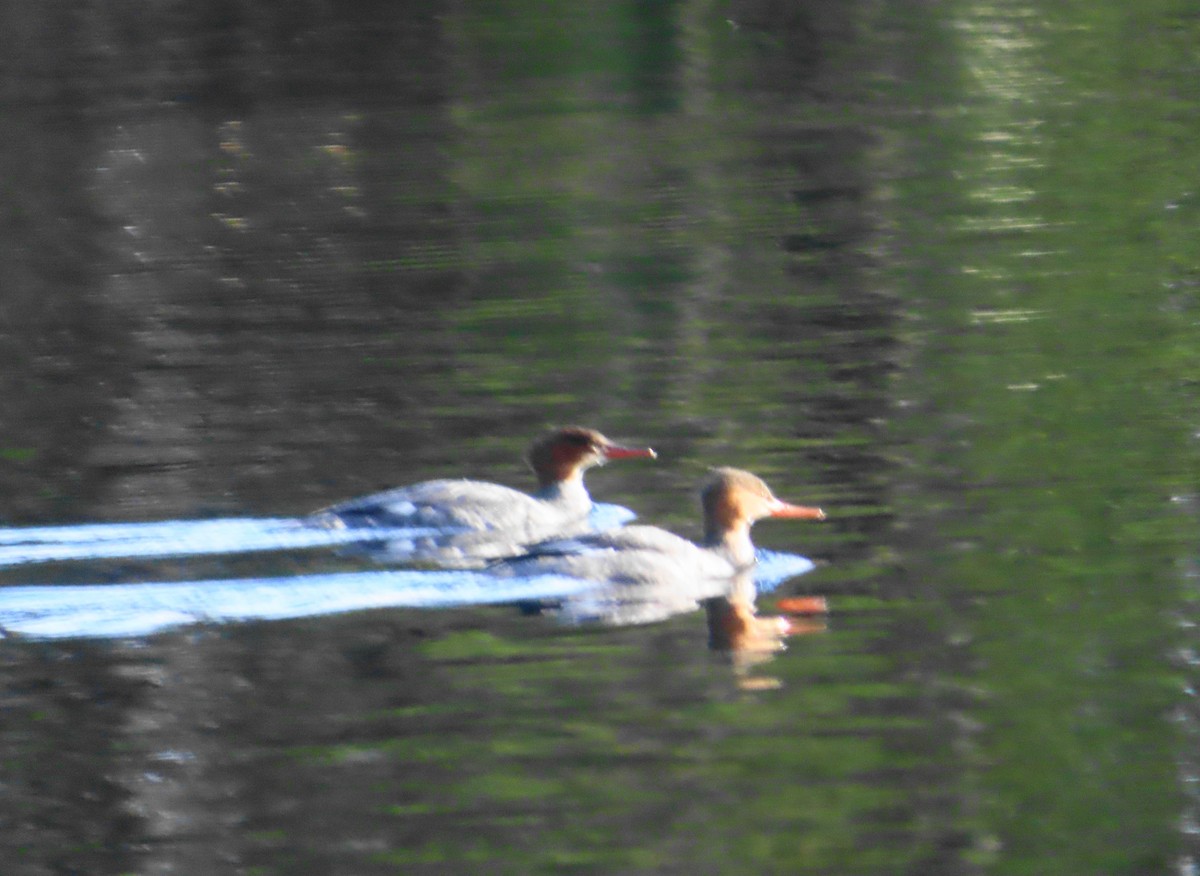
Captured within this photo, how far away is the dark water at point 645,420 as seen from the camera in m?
8.61

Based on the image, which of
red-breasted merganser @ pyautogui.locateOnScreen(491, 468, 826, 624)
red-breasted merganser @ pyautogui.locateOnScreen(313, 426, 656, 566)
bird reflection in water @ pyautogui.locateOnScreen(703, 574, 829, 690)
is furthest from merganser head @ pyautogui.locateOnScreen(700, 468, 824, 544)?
red-breasted merganser @ pyautogui.locateOnScreen(313, 426, 656, 566)

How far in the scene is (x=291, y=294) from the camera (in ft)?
66.7

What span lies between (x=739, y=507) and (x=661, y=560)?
0.70 meters

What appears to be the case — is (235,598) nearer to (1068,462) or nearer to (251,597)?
(251,597)

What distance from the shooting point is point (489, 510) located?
13.3 m

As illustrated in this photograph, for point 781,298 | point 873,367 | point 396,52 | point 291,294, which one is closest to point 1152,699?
point 873,367

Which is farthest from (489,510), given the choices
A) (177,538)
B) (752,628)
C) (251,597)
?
(752,628)

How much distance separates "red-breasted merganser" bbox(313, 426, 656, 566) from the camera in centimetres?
1289

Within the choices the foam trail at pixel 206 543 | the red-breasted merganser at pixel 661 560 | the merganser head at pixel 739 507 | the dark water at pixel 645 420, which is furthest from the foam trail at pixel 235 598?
the merganser head at pixel 739 507

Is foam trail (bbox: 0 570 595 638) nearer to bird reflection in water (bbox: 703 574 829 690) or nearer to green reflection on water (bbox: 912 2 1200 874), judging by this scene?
bird reflection in water (bbox: 703 574 829 690)

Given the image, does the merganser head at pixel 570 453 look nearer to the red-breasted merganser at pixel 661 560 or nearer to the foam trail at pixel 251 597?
the red-breasted merganser at pixel 661 560

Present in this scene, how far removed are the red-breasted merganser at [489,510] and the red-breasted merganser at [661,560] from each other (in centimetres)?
82

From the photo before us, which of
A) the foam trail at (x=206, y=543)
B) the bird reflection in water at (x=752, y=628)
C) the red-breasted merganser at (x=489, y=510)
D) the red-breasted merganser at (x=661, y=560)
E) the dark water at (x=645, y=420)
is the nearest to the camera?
the dark water at (x=645, y=420)

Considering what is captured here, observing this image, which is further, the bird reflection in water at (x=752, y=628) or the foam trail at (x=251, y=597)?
the foam trail at (x=251, y=597)
